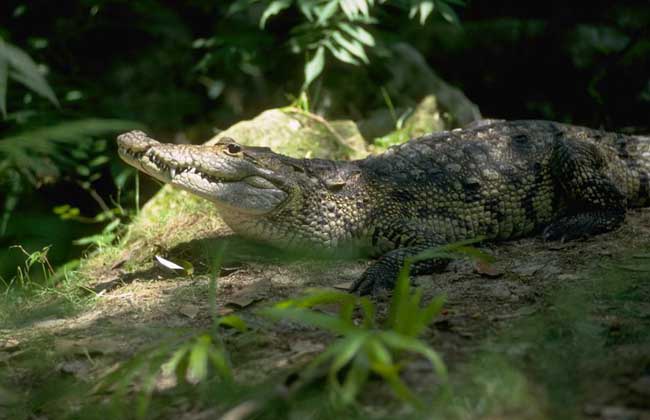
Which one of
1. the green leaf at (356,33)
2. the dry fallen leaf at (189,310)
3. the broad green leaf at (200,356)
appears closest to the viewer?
the broad green leaf at (200,356)

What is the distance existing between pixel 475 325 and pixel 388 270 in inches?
38.8

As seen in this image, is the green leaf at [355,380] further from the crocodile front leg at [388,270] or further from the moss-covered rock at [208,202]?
the moss-covered rock at [208,202]

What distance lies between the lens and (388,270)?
13.0 ft

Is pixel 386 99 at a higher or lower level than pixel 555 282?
higher

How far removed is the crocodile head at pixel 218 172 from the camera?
14.3 feet

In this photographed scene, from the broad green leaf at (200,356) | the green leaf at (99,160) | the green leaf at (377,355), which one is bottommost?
the broad green leaf at (200,356)

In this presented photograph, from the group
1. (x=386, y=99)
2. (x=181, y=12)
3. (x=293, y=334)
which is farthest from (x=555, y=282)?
(x=181, y=12)

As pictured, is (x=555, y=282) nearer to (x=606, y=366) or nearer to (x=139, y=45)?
(x=606, y=366)

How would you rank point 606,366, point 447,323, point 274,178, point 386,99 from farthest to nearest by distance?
point 386,99 < point 274,178 < point 447,323 < point 606,366

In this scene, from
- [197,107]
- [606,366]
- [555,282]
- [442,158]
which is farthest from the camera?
[197,107]

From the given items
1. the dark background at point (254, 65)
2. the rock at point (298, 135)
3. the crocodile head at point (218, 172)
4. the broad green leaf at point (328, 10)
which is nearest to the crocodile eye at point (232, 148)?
the crocodile head at point (218, 172)

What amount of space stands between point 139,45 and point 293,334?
6563 millimetres

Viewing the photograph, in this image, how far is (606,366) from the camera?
254 centimetres

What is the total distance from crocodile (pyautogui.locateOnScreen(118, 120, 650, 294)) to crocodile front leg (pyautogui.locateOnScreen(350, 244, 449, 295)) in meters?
0.05
